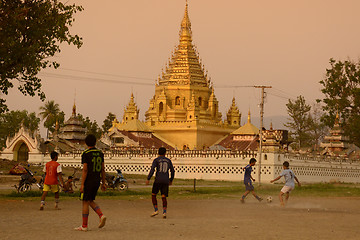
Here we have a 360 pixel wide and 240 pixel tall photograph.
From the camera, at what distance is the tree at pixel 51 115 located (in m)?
89.3

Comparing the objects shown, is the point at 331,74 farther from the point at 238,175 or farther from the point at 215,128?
the point at 238,175

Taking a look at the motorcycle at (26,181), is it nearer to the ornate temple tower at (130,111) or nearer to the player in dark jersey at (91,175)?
the player in dark jersey at (91,175)

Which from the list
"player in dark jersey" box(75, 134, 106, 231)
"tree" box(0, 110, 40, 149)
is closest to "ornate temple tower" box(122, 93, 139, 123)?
"tree" box(0, 110, 40, 149)

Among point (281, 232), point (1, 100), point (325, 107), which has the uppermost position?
point (325, 107)

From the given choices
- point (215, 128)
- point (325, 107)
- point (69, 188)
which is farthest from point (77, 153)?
point (69, 188)

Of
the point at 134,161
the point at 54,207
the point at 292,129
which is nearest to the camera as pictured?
the point at 54,207

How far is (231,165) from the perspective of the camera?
173 feet

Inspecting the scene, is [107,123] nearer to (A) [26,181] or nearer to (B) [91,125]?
(B) [91,125]

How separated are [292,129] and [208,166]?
143ft

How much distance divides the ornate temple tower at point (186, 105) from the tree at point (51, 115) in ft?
56.0

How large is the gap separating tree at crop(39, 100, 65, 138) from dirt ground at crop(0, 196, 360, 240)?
6929cm

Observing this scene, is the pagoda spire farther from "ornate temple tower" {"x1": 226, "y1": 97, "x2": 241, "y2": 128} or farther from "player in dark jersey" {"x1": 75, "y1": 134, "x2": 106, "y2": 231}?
"player in dark jersey" {"x1": 75, "y1": 134, "x2": 106, "y2": 231}

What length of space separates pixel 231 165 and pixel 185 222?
37.7 meters

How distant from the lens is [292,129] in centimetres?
9556
